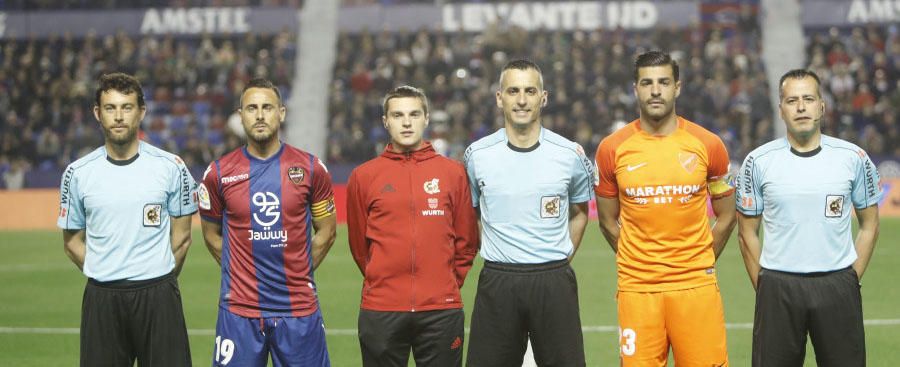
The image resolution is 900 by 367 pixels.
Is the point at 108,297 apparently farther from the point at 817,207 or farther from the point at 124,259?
the point at 817,207

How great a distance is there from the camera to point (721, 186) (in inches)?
262

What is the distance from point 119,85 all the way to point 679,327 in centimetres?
361

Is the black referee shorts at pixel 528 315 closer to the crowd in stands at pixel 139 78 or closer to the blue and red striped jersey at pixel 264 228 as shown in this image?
the blue and red striped jersey at pixel 264 228

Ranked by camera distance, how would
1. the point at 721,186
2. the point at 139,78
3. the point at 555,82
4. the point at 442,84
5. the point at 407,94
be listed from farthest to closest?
the point at 139,78 < the point at 442,84 < the point at 555,82 < the point at 721,186 < the point at 407,94

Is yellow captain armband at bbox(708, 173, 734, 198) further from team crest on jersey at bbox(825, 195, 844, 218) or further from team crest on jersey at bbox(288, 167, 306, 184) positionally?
team crest on jersey at bbox(288, 167, 306, 184)

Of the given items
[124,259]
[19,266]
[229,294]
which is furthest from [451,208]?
[19,266]

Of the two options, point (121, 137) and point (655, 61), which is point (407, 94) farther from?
point (121, 137)

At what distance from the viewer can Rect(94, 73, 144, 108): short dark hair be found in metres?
6.41

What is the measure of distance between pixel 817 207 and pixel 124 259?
13.4ft

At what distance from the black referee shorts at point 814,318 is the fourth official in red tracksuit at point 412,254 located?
1.84 metres

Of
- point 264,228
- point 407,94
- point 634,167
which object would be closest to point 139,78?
point 264,228

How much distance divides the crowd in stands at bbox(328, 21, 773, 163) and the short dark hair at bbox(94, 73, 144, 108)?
16681mm

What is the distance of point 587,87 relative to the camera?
25062 mm

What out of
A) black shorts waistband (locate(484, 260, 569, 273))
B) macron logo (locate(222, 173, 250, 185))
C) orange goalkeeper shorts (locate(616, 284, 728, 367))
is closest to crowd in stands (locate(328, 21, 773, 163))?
macron logo (locate(222, 173, 250, 185))
